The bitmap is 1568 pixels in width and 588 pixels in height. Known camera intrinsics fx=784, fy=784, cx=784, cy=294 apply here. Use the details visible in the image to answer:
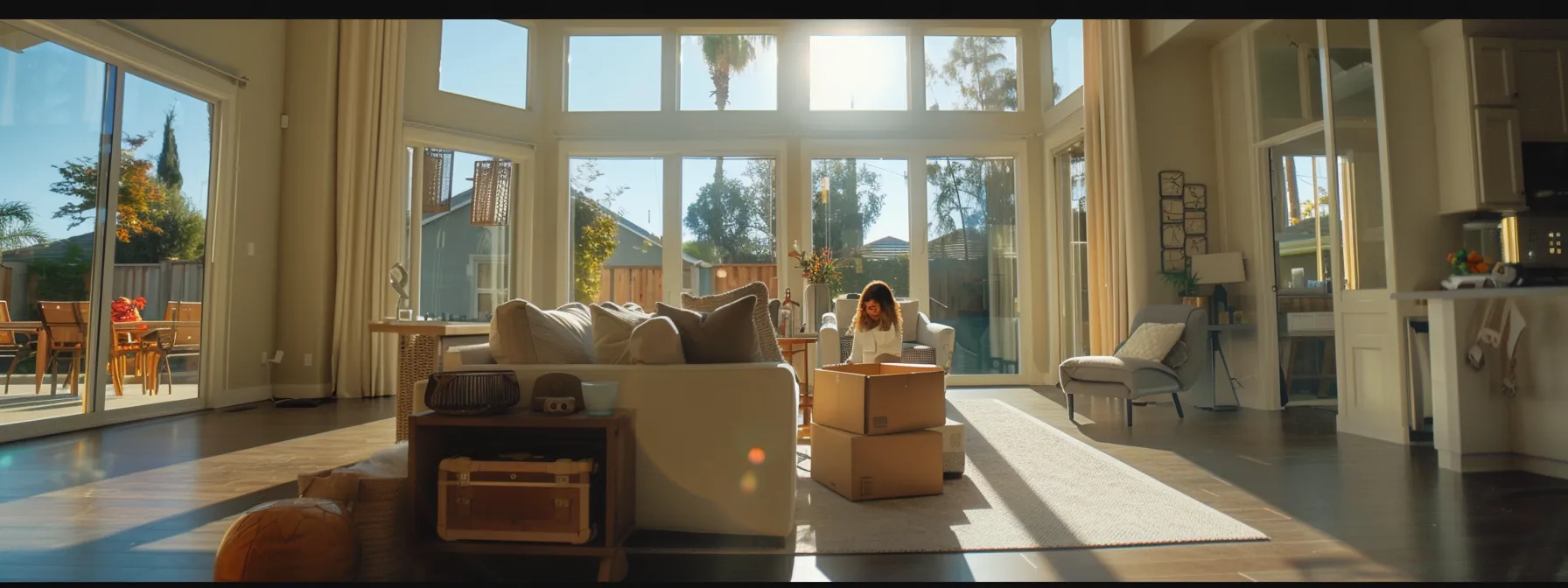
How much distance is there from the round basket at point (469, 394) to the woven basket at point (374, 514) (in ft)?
0.81

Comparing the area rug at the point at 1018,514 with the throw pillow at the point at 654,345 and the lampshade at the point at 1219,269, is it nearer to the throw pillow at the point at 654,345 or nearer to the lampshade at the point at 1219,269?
the throw pillow at the point at 654,345

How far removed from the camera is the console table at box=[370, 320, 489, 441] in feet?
12.1

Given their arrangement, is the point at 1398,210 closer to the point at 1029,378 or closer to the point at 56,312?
the point at 1029,378

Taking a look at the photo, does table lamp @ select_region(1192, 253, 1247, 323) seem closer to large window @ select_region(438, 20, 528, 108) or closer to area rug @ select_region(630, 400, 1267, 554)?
area rug @ select_region(630, 400, 1267, 554)

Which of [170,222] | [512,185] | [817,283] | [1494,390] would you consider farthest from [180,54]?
[1494,390]

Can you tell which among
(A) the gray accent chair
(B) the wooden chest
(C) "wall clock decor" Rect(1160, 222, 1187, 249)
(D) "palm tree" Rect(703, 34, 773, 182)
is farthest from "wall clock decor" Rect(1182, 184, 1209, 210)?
(B) the wooden chest

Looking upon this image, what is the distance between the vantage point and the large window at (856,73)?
7.77 m

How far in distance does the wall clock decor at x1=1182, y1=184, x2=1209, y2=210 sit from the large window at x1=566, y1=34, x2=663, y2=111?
4.79 meters

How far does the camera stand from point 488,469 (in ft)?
6.93

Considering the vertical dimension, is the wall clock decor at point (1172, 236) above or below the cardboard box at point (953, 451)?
above

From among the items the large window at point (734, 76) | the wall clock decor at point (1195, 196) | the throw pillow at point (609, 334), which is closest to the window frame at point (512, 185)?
the large window at point (734, 76)

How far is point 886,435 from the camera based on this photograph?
2.95 meters

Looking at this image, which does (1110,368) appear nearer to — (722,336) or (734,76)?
(722,336)

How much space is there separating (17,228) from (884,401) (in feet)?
15.9
